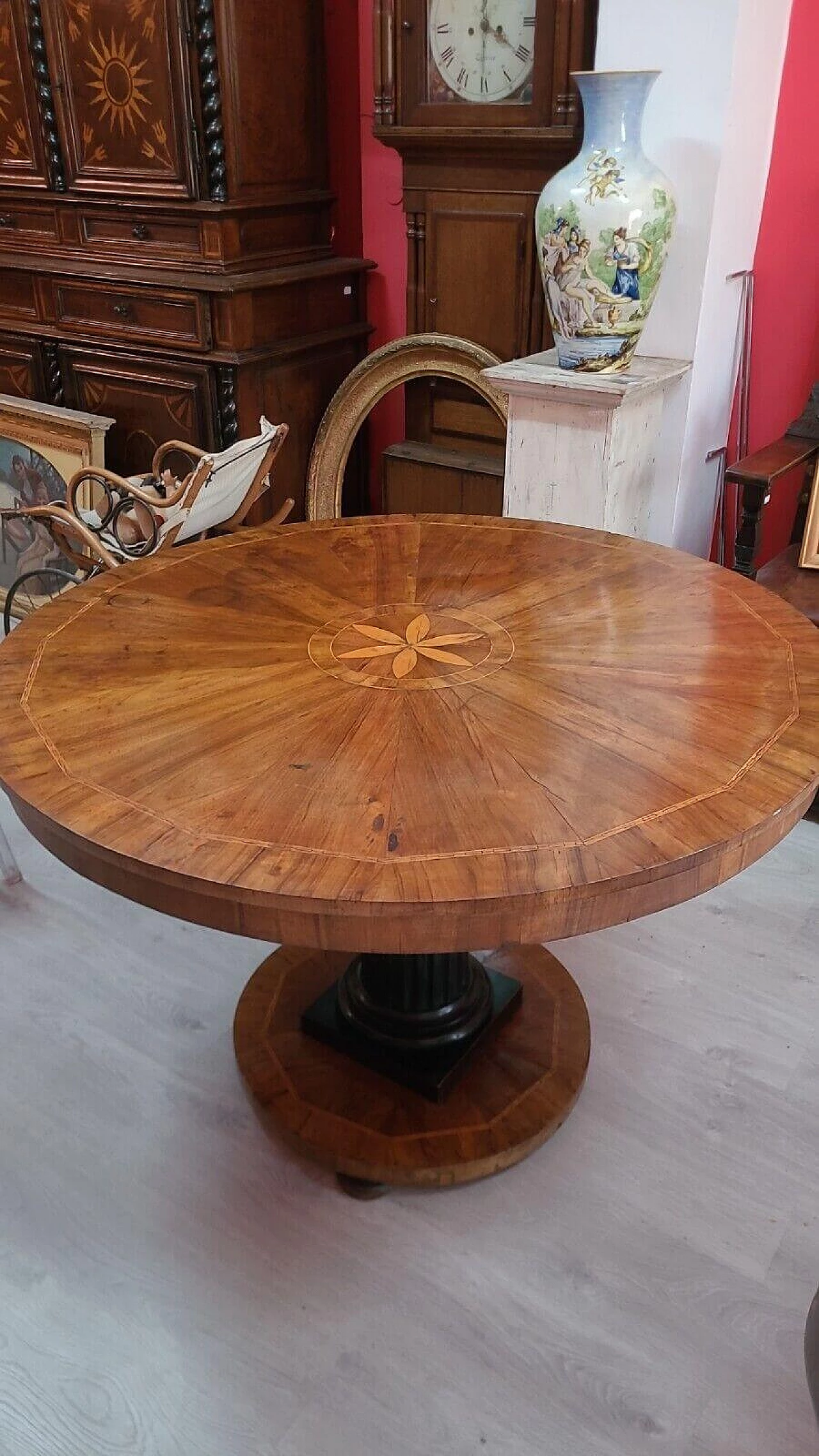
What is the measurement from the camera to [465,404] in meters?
2.91

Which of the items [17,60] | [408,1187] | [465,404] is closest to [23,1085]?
[408,1187]

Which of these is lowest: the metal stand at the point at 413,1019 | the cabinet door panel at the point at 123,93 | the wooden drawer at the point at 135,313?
the metal stand at the point at 413,1019

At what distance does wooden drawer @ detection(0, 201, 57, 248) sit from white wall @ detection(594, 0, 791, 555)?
5.47ft

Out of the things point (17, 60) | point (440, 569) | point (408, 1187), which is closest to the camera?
point (408, 1187)

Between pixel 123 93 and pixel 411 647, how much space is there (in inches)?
84.2

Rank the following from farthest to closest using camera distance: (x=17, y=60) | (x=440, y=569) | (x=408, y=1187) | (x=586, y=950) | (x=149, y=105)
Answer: (x=17, y=60) < (x=149, y=105) < (x=586, y=950) < (x=440, y=569) < (x=408, y=1187)

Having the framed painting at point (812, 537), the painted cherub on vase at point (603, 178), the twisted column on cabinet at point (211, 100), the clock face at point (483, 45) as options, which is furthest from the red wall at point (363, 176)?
the framed painting at point (812, 537)

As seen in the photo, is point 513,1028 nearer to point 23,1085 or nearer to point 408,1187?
point 408,1187

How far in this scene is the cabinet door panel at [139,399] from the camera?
2.84 meters

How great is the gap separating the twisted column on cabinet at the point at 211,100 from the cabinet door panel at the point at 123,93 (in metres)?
0.05

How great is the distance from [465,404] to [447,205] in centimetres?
51

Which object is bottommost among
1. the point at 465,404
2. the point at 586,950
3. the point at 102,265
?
the point at 586,950

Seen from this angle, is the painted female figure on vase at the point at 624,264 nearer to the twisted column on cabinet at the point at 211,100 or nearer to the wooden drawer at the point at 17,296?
the twisted column on cabinet at the point at 211,100

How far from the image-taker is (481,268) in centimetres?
270
